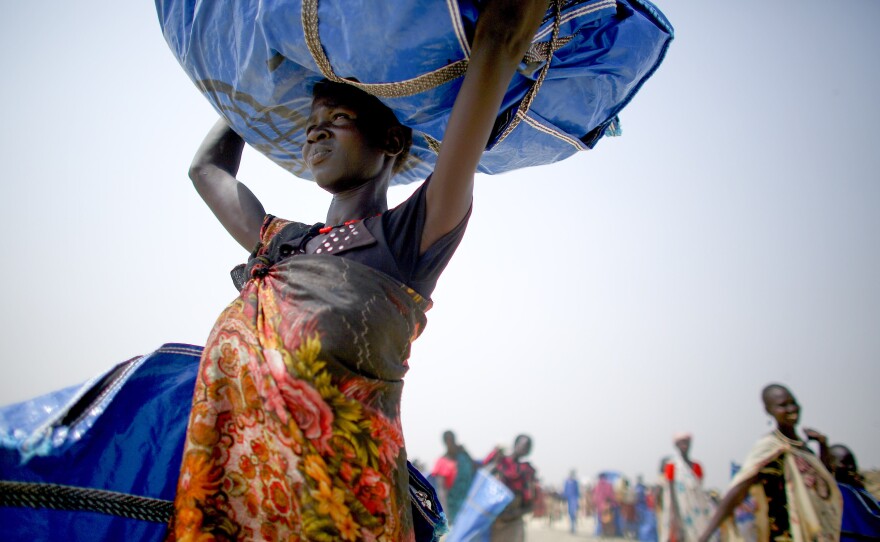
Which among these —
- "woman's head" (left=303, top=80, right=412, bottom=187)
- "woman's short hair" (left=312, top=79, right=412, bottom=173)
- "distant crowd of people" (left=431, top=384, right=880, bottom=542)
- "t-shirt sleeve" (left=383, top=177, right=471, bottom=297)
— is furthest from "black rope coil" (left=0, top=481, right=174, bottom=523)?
"distant crowd of people" (left=431, top=384, right=880, bottom=542)

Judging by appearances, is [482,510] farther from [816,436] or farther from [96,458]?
[96,458]

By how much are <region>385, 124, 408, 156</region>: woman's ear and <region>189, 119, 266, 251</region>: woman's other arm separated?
1.73 feet

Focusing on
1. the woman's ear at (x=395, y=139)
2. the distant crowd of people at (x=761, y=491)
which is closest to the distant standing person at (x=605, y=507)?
the distant crowd of people at (x=761, y=491)

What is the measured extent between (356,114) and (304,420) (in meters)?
1.06

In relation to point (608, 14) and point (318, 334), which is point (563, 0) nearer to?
point (608, 14)

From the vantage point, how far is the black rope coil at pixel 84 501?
130cm

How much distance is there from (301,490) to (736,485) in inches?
188

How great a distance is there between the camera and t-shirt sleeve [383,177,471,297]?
5.19ft

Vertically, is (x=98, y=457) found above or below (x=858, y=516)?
above

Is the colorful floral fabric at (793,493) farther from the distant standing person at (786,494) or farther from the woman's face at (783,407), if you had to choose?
the woman's face at (783,407)

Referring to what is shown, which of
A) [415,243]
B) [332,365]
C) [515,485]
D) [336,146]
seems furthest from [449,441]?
[332,365]

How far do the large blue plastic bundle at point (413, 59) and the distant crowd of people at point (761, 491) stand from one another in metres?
4.07

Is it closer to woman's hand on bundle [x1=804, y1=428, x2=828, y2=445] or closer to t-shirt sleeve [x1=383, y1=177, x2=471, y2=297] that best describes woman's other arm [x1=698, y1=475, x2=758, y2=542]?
woman's hand on bundle [x1=804, y1=428, x2=828, y2=445]

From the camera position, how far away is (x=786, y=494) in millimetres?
4742
